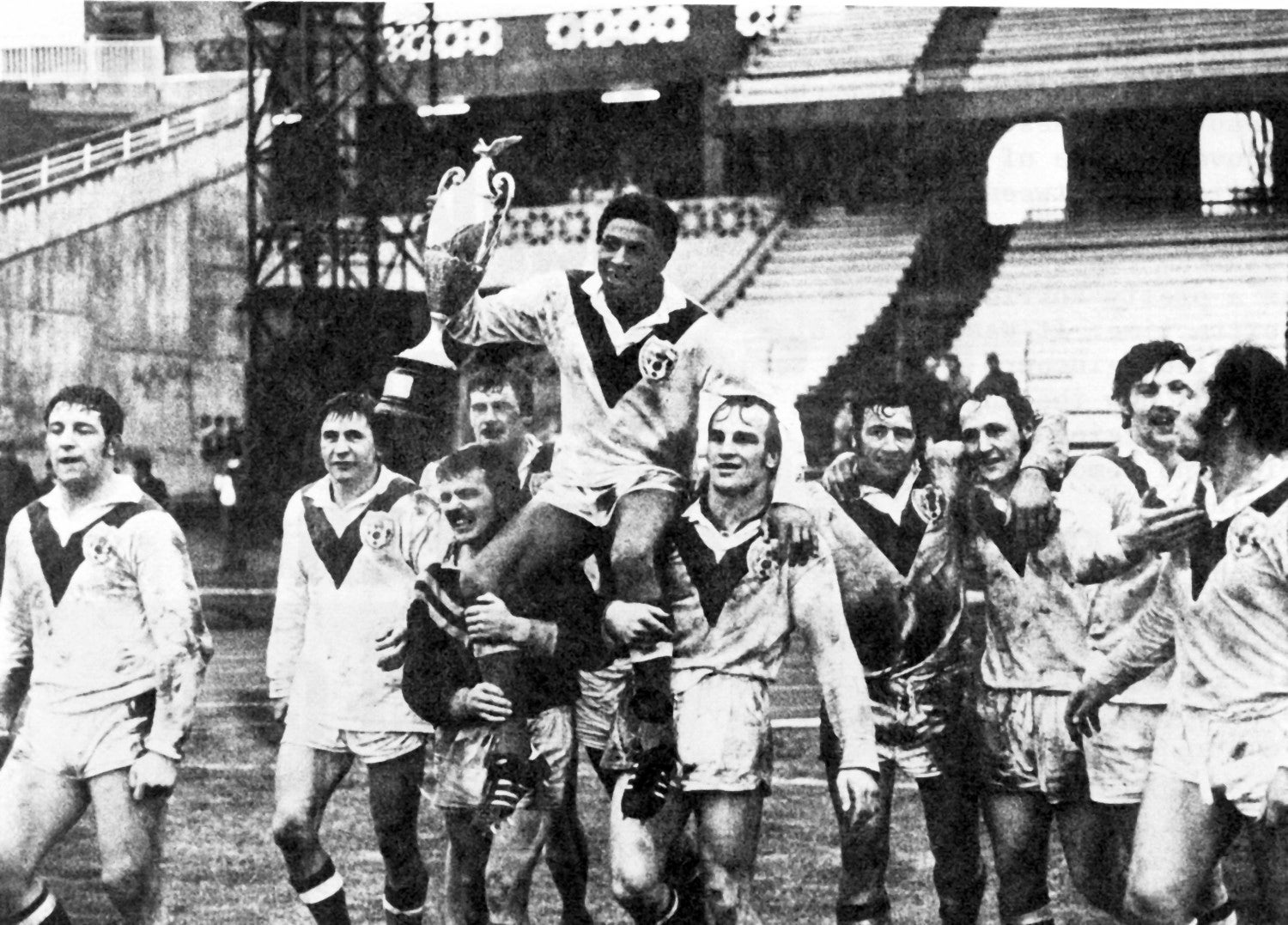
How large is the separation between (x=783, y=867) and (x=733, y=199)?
92.7 inches

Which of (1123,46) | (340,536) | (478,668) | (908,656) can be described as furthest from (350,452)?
(1123,46)

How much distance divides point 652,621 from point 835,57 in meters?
2.48

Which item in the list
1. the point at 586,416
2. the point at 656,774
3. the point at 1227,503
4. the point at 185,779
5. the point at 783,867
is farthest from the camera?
the point at 185,779

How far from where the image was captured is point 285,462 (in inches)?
240

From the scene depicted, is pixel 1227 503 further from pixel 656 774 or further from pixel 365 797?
pixel 365 797

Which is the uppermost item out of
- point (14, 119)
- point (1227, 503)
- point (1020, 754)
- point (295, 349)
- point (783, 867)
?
point (14, 119)

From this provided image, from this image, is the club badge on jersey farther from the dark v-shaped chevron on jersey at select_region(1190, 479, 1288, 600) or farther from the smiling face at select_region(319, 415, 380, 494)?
the dark v-shaped chevron on jersey at select_region(1190, 479, 1288, 600)

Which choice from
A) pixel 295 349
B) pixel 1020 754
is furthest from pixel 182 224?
pixel 1020 754

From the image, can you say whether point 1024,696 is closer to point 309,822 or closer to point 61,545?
point 309,822

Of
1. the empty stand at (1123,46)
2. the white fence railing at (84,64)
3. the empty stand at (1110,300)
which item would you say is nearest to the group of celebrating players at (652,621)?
the empty stand at (1110,300)

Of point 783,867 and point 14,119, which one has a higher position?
point 14,119

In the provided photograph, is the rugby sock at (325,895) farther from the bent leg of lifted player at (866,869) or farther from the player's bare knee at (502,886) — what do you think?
the bent leg of lifted player at (866,869)

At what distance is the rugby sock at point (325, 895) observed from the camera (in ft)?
16.9

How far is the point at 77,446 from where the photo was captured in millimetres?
4969
